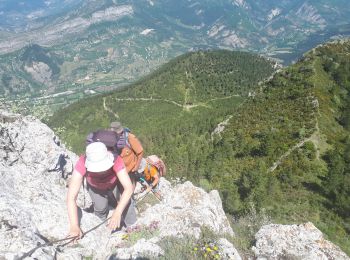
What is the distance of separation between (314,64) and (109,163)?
380 feet

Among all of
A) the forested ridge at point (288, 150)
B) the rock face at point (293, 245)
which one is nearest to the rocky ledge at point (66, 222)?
the rock face at point (293, 245)

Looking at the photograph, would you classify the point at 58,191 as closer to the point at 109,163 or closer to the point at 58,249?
the point at 58,249

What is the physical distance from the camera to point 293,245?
59.7 feet

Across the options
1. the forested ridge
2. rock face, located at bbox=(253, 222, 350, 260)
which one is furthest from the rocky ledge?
the forested ridge

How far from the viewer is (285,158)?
72438 millimetres

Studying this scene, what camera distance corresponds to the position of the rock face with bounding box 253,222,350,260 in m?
17.2

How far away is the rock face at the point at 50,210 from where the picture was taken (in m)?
14.1

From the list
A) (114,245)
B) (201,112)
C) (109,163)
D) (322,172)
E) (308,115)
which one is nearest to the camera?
(109,163)

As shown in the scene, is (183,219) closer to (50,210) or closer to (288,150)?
(50,210)

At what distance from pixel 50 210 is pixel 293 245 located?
1219 centimetres

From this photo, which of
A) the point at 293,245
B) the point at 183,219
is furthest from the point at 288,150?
the point at 183,219

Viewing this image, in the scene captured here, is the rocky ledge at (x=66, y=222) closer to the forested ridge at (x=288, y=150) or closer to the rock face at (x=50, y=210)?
the rock face at (x=50, y=210)

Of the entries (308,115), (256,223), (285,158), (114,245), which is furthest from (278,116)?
(114,245)

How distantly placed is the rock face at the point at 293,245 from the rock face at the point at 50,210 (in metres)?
2.20
